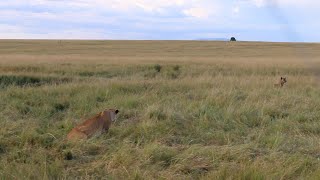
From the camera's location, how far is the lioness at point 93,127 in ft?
20.4

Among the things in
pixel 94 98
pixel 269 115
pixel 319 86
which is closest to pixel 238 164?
pixel 269 115

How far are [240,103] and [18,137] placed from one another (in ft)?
18.0

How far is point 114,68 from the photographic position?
2427 centimetres

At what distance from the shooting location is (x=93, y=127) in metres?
6.39

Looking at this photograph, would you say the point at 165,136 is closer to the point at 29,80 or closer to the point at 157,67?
the point at 29,80

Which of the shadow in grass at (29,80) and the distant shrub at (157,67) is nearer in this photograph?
the shadow in grass at (29,80)

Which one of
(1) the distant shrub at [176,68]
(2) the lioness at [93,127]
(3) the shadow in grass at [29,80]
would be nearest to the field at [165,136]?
(2) the lioness at [93,127]

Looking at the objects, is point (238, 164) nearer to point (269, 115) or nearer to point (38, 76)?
point (269, 115)

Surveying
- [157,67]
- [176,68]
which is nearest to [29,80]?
[157,67]

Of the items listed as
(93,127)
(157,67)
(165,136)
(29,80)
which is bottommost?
(157,67)

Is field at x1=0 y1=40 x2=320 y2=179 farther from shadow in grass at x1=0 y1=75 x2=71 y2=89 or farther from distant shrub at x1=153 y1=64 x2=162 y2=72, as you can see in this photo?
distant shrub at x1=153 y1=64 x2=162 y2=72

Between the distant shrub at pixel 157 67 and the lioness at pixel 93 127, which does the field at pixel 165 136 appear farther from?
the distant shrub at pixel 157 67

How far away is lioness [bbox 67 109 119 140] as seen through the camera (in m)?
6.22

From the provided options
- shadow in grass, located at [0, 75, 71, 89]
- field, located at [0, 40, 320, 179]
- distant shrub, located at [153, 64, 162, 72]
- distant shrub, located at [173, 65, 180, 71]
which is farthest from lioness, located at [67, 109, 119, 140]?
distant shrub, located at [173, 65, 180, 71]
